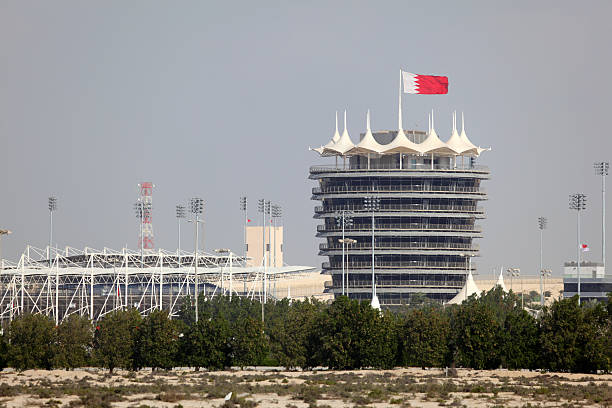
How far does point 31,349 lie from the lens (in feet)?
368

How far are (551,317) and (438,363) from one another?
38.5 ft

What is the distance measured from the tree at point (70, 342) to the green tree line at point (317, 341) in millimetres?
98

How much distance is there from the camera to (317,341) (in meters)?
115

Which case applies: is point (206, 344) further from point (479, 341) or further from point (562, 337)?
point (562, 337)

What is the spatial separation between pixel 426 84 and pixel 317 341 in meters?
84.9

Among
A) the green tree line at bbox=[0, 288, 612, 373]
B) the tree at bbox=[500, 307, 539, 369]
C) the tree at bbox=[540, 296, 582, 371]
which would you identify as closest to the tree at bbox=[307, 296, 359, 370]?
the green tree line at bbox=[0, 288, 612, 373]

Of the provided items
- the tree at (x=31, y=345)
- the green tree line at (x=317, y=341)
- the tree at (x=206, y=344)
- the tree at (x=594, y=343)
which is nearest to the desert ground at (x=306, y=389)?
the tree at (x=594, y=343)

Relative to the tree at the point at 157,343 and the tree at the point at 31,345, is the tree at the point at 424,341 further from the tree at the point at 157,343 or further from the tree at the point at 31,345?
the tree at the point at 31,345

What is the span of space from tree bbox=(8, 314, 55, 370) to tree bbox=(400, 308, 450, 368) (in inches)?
1366

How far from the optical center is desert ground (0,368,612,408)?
81.0 m

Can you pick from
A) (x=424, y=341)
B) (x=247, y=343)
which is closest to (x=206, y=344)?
(x=247, y=343)

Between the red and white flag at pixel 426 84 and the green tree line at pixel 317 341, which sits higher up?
the red and white flag at pixel 426 84

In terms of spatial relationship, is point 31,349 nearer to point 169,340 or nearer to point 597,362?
point 169,340

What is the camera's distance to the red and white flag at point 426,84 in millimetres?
188875
